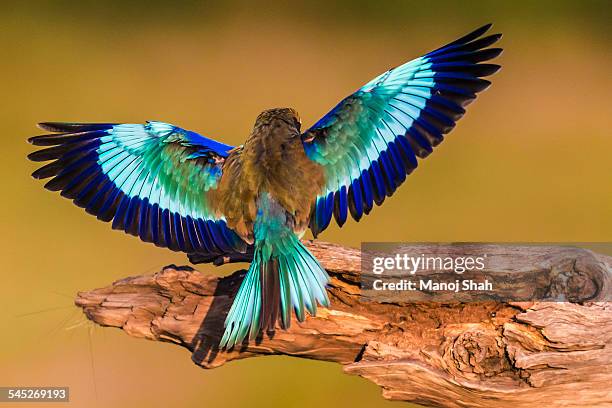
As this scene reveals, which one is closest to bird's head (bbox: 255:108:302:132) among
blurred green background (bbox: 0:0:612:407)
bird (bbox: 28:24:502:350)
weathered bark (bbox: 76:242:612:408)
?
bird (bbox: 28:24:502:350)

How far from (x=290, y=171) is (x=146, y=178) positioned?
509mm

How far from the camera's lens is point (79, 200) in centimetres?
336

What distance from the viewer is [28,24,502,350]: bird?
3135mm

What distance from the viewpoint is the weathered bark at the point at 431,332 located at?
2877 millimetres

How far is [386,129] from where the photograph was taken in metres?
3.21

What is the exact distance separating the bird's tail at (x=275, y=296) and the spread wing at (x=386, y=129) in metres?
0.22

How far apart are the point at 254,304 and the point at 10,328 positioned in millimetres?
2038

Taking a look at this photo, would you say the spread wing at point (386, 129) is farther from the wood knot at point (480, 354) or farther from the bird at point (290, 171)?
the wood knot at point (480, 354)

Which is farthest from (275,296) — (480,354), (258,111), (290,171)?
(258,111)

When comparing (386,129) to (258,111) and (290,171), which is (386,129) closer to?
(290,171)

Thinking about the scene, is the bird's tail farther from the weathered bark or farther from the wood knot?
the wood knot

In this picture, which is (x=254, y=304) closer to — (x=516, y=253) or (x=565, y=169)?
(x=516, y=253)

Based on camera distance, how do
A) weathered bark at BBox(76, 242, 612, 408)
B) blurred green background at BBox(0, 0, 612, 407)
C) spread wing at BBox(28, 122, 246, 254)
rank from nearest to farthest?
1. weathered bark at BBox(76, 242, 612, 408)
2. spread wing at BBox(28, 122, 246, 254)
3. blurred green background at BBox(0, 0, 612, 407)

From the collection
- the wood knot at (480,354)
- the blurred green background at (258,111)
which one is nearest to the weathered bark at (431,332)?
the wood knot at (480,354)
